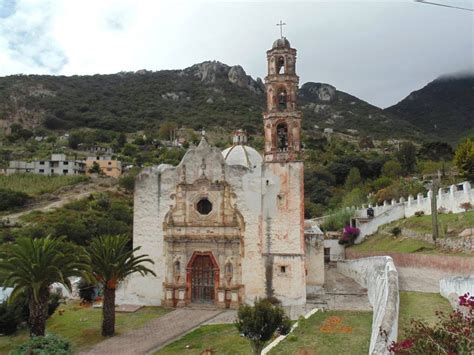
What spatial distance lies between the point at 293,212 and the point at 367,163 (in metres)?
55.4

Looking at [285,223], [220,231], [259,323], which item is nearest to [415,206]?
[285,223]

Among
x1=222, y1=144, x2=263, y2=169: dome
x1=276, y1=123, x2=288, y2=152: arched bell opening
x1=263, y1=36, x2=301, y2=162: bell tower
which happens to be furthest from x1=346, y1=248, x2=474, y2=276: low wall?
x1=222, y1=144, x2=263, y2=169: dome

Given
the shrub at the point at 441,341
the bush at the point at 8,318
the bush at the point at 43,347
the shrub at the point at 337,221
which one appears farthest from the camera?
the shrub at the point at 337,221

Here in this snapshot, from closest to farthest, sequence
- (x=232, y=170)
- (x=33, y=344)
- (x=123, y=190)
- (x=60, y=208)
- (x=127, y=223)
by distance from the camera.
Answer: (x=33, y=344)
(x=232, y=170)
(x=127, y=223)
(x=60, y=208)
(x=123, y=190)

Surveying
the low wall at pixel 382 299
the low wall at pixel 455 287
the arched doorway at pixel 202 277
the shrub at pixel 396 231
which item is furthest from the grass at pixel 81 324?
the shrub at pixel 396 231

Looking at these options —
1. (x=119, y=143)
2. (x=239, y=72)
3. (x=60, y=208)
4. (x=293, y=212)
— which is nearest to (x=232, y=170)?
(x=293, y=212)

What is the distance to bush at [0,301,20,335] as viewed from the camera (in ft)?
57.5

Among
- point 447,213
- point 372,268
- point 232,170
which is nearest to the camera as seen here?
point 372,268

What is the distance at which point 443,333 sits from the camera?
7770 millimetres

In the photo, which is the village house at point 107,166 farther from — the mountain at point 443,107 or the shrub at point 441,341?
the shrub at point 441,341

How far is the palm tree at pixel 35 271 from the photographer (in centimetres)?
1438

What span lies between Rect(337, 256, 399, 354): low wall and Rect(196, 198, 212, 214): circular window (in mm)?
8315

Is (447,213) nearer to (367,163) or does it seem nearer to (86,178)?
(367,163)

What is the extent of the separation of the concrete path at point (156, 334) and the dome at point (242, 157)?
858cm
